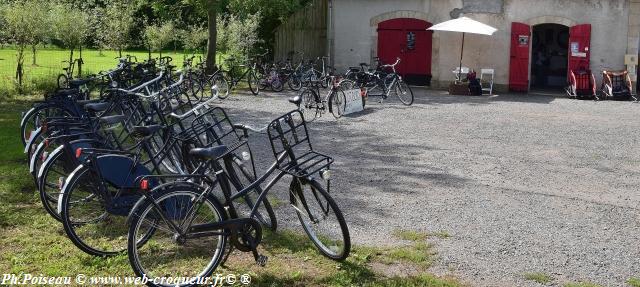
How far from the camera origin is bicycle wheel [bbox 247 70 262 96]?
16.9 metres

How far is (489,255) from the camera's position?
500cm

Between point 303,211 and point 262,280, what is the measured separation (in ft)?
2.18

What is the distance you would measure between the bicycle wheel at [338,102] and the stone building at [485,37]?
6.72m

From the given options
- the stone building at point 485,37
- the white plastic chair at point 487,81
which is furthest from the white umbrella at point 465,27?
the white plastic chair at point 487,81

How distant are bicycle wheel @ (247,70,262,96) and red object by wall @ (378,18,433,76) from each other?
4327 millimetres

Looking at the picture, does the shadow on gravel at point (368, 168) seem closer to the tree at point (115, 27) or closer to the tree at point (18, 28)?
the tree at point (18, 28)

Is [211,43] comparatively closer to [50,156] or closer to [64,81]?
[64,81]

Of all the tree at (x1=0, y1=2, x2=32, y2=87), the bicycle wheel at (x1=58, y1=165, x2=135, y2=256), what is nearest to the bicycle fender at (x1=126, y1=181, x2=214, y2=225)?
the bicycle wheel at (x1=58, y1=165, x2=135, y2=256)

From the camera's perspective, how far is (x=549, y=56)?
67.5 ft

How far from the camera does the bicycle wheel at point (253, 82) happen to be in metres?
16.9

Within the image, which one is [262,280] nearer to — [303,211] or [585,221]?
[303,211]

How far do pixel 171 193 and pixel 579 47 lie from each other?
605 inches

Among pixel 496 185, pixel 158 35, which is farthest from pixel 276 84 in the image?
pixel 496 185

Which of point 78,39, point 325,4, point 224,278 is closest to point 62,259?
point 224,278
